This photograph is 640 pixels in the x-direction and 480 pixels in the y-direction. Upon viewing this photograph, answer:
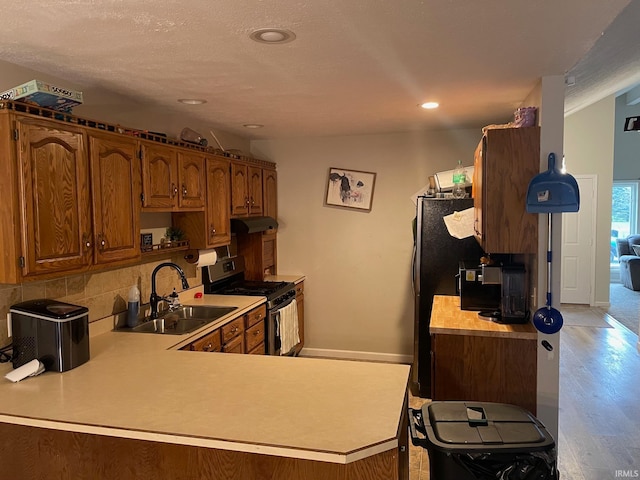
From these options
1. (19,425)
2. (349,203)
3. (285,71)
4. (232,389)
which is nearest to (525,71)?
(285,71)

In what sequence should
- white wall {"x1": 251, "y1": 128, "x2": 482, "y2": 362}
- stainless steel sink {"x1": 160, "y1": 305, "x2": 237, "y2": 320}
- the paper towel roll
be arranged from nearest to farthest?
stainless steel sink {"x1": 160, "y1": 305, "x2": 237, "y2": 320}
the paper towel roll
white wall {"x1": 251, "y1": 128, "x2": 482, "y2": 362}

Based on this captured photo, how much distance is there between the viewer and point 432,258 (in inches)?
157

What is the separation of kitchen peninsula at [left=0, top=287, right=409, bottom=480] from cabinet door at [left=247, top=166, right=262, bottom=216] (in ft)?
8.10

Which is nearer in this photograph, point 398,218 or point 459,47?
point 459,47

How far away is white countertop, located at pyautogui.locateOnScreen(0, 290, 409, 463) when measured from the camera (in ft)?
5.05

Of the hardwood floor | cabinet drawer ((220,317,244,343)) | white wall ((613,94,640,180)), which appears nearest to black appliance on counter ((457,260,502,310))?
the hardwood floor

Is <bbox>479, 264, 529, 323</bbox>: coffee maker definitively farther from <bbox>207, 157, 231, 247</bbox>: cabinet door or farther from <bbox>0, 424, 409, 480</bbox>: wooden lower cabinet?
<bbox>207, 157, 231, 247</bbox>: cabinet door

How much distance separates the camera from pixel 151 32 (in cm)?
196

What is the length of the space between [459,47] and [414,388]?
302 cm

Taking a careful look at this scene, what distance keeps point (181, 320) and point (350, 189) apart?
231 centimetres

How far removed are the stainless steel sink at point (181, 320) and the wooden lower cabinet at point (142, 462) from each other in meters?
1.21

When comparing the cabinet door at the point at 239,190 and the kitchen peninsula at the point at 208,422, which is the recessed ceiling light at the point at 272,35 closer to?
the kitchen peninsula at the point at 208,422

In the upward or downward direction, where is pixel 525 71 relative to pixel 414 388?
upward

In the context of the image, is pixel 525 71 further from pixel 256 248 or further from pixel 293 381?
pixel 256 248
